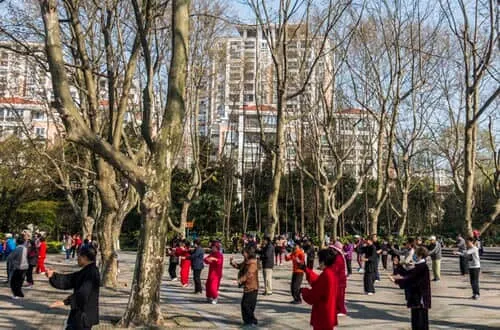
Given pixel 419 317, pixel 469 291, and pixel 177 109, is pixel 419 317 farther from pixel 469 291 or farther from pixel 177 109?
pixel 469 291

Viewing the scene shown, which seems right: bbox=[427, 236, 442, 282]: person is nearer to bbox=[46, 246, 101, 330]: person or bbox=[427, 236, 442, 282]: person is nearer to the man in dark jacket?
the man in dark jacket

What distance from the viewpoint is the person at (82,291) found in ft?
20.6

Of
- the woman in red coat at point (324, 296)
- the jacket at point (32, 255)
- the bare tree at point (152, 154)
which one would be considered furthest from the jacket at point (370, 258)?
the jacket at point (32, 255)

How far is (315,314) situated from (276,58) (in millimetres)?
13769

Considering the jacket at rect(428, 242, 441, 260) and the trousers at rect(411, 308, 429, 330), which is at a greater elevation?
the jacket at rect(428, 242, 441, 260)

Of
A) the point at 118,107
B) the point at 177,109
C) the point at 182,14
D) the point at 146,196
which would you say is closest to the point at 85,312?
the point at 146,196

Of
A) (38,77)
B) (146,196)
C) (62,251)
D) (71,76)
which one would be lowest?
(62,251)

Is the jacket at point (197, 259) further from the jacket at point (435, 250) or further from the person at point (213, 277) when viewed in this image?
the jacket at point (435, 250)

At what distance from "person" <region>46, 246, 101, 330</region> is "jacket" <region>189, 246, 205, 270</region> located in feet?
31.8

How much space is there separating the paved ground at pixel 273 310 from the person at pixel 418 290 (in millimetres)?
1574

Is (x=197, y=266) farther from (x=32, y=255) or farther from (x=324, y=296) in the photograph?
(x=324, y=296)

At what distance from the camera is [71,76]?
63.1 feet

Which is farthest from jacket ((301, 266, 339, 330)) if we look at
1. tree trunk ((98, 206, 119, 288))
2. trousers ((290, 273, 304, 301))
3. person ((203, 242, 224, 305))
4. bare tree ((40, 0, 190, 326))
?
tree trunk ((98, 206, 119, 288))

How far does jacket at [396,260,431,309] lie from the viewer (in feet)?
28.8
